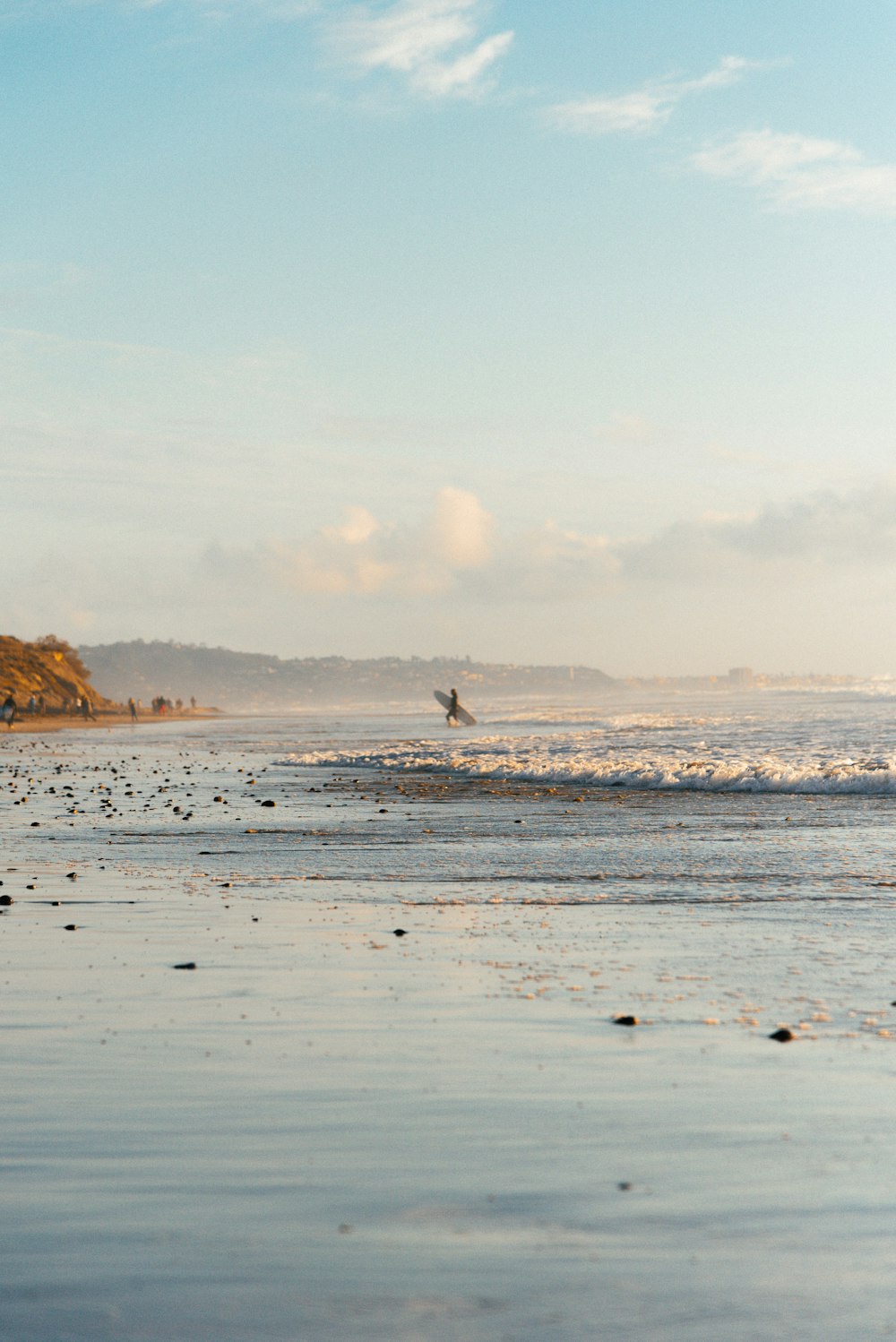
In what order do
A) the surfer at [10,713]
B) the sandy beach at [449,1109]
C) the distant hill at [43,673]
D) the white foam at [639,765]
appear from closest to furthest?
the sandy beach at [449,1109], the white foam at [639,765], the surfer at [10,713], the distant hill at [43,673]

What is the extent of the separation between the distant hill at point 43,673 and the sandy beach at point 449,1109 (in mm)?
111327

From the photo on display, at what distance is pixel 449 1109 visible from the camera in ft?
20.0

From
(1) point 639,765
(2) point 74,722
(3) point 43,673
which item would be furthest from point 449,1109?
(3) point 43,673

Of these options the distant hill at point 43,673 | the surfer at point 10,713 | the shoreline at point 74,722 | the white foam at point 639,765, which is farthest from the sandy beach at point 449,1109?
the distant hill at point 43,673

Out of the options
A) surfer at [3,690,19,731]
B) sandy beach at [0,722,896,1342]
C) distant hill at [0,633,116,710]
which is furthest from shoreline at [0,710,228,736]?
sandy beach at [0,722,896,1342]

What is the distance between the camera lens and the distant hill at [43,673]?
124 metres

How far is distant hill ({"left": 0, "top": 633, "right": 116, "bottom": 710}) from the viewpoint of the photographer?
12369cm

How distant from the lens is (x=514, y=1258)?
14.5 ft


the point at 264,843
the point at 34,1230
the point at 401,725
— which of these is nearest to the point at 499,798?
the point at 264,843

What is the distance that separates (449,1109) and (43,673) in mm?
132936

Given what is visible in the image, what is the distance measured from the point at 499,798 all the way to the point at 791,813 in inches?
277

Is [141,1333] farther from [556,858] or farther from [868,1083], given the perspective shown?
[556,858]

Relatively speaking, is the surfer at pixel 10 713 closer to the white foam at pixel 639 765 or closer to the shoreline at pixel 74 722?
the shoreline at pixel 74 722

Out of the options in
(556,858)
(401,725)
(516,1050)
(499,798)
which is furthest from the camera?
(401,725)
